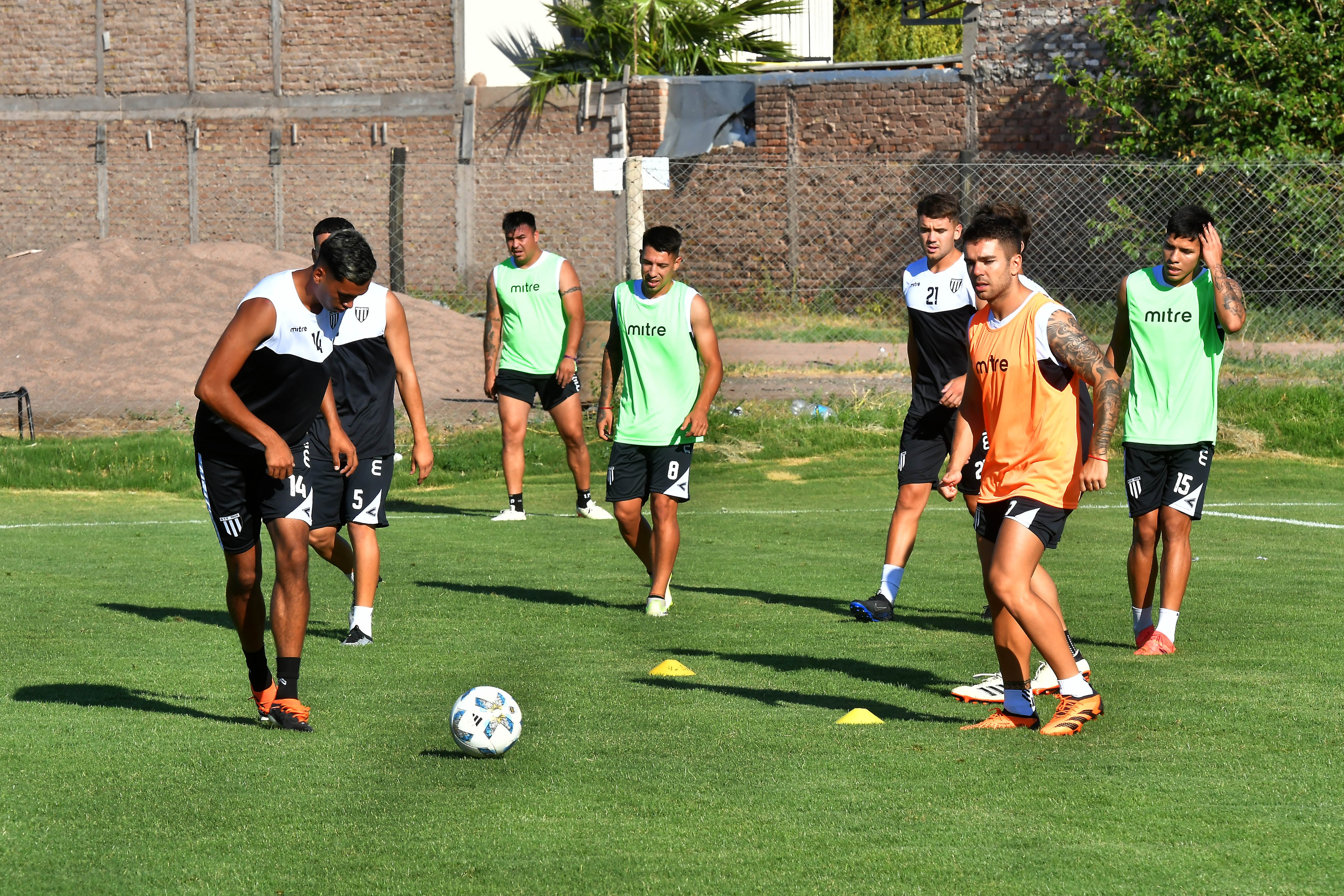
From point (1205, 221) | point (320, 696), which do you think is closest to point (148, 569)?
point (320, 696)

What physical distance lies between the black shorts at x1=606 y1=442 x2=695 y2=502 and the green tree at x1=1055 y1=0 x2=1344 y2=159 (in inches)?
507

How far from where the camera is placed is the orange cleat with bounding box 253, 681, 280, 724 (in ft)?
20.3

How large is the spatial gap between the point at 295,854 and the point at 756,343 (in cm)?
1515

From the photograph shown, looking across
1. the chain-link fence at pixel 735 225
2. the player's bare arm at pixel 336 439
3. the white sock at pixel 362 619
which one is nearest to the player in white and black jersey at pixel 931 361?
the white sock at pixel 362 619

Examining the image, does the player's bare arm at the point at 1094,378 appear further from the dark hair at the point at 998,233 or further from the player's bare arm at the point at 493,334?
the player's bare arm at the point at 493,334

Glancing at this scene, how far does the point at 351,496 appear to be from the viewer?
8.23 metres

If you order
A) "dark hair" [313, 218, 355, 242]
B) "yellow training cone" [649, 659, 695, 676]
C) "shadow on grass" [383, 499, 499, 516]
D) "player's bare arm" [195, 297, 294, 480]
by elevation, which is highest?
"dark hair" [313, 218, 355, 242]

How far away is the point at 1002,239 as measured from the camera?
605 centimetres

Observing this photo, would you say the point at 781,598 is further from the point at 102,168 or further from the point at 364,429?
the point at 102,168

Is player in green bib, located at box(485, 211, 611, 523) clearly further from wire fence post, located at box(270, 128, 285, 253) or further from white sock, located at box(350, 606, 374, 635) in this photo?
wire fence post, located at box(270, 128, 285, 253)

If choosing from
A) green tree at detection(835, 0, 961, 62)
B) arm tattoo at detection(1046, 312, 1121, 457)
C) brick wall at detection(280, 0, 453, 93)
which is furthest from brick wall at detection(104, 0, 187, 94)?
arm tattoo at detection(1046, 312, 1121, 457)

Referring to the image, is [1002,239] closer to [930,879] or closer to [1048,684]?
[1048,684]

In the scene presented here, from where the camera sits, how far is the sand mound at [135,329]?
18828mm

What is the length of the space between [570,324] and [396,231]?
674 inches
